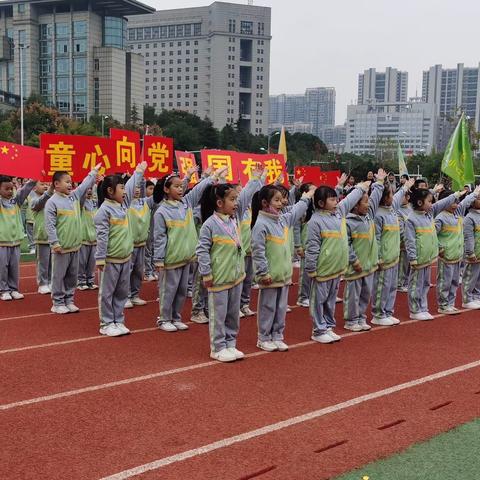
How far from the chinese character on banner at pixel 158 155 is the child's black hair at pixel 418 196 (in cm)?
310

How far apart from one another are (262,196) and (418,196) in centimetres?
261

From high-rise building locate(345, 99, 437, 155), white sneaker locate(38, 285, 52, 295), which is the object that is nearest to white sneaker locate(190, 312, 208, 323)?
white sneaker locate(38, 285, 52, 295)

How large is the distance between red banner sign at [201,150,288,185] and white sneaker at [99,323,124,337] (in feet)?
6.79

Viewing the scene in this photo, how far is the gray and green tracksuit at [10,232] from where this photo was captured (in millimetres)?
8750

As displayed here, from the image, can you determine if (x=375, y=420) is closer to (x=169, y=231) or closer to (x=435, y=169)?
(x=169, y=231)

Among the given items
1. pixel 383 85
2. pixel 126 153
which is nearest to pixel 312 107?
pixel 383 85

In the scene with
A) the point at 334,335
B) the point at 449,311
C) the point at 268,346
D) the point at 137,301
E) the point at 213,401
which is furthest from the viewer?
the point at 137,301

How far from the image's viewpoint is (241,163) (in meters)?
7.53

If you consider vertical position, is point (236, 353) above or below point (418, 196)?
below

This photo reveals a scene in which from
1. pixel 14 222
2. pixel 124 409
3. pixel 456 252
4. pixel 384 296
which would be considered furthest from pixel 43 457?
pixel 456 252

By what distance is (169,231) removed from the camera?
276 inches

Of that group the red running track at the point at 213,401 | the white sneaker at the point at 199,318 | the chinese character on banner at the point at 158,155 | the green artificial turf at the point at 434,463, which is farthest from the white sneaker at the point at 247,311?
the green artificial turf at the point at 434,463

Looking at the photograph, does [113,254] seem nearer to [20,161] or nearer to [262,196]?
[20,161]

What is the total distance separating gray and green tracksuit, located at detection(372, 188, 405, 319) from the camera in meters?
7.68
